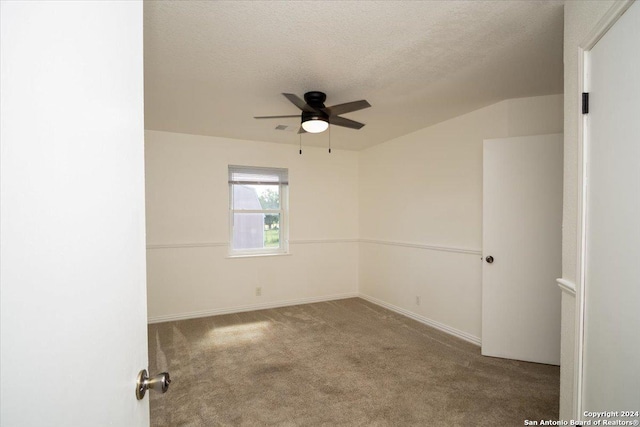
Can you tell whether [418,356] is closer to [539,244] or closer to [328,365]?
[328,365]

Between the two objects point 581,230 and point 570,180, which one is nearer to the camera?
point 581,230

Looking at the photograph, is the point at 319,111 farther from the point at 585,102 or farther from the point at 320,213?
the point at 320,213

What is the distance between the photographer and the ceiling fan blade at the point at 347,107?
233 cm

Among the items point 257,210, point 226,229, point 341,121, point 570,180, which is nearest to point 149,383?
point 570,180

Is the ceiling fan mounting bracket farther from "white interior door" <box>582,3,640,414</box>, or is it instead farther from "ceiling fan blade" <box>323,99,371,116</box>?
"white interior door" <box>582,3,640,414</box>

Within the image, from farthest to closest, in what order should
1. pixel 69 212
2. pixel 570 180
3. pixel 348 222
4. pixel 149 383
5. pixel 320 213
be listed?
pixel 348 222 < pixel 320 213 < pixel 570 180 < pixel 149 383 < pixel 69 212

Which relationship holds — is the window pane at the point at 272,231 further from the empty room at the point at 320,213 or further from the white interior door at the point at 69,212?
the white interior door at the point at 69,212

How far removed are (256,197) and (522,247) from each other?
3.43m

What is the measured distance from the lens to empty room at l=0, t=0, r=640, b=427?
0.50 m

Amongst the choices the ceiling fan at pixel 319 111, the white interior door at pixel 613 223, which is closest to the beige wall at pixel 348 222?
the ceiling fan at pixel 319 111

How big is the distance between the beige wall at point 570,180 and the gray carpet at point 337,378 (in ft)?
2.35

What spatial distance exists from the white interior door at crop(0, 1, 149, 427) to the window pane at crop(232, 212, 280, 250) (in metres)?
3.93

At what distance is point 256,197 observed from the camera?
15.6 ft

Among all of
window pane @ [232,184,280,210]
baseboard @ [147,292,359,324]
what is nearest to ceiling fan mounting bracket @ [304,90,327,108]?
window pane @ [232,184,280,210]
